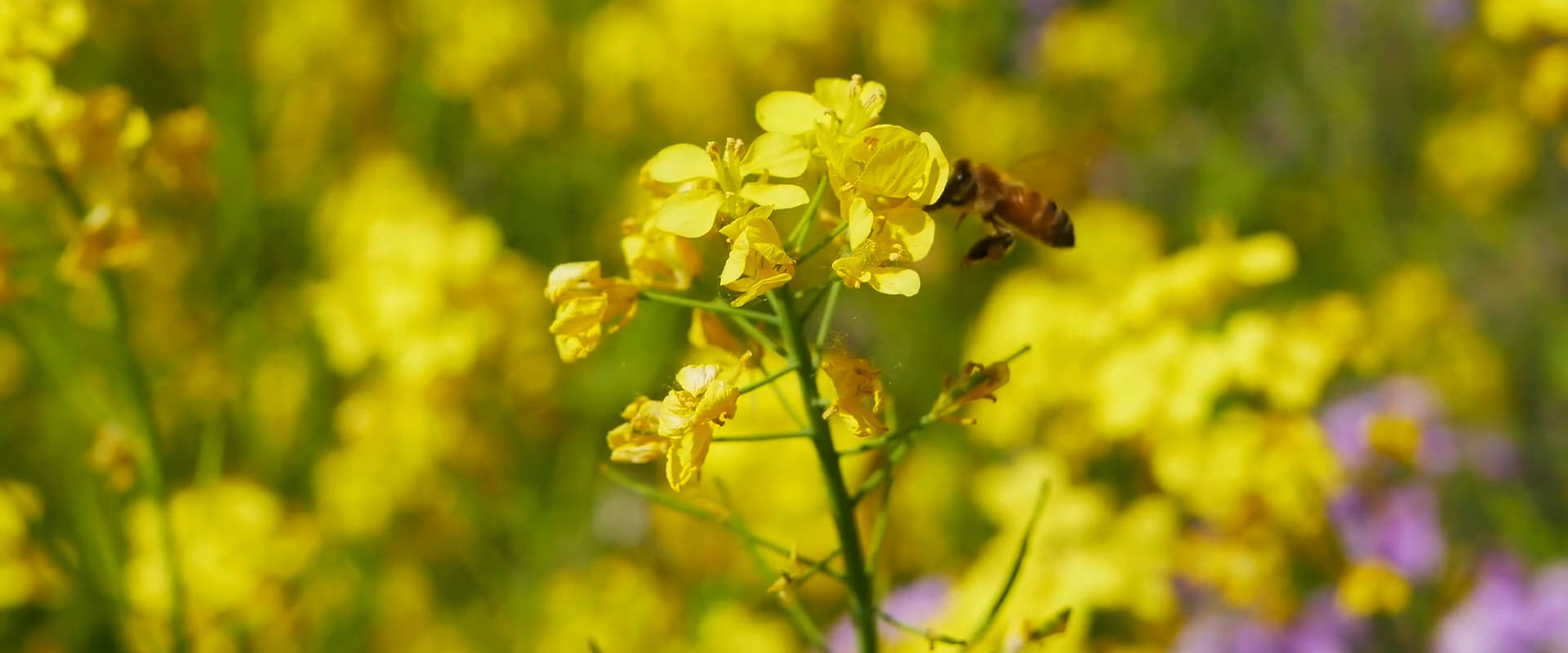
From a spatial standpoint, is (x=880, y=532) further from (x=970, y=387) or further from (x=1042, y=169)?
(x=1042, y=169)

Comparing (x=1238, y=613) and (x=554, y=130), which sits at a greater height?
(x=554, y=130)

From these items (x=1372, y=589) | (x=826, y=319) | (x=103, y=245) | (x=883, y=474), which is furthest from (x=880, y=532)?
(x=103, y=245)

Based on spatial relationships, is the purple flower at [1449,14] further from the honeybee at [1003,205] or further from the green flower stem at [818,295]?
the green flower stem at [818,295]

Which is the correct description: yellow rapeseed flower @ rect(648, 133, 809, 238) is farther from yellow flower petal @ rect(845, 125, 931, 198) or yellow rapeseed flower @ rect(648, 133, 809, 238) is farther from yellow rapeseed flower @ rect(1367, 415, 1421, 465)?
yellow rapeseed flower @ rect(1367, 415, 1421, 465)

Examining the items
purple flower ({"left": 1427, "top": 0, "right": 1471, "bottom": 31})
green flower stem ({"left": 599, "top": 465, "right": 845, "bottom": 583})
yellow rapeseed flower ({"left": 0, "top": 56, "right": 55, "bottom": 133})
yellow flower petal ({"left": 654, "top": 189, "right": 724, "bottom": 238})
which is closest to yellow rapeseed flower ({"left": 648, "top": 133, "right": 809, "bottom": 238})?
yellow flower petal ({"left": 654, "top": 189, "right": 724, "bottom": 238})

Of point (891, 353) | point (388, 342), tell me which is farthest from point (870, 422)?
point (891, 353)

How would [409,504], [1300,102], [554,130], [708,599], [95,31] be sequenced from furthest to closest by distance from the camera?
[1300,102] → [554,130] → [95,31] → [409,504] → [708,599]

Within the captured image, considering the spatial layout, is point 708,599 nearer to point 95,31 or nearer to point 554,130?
point 554,130
